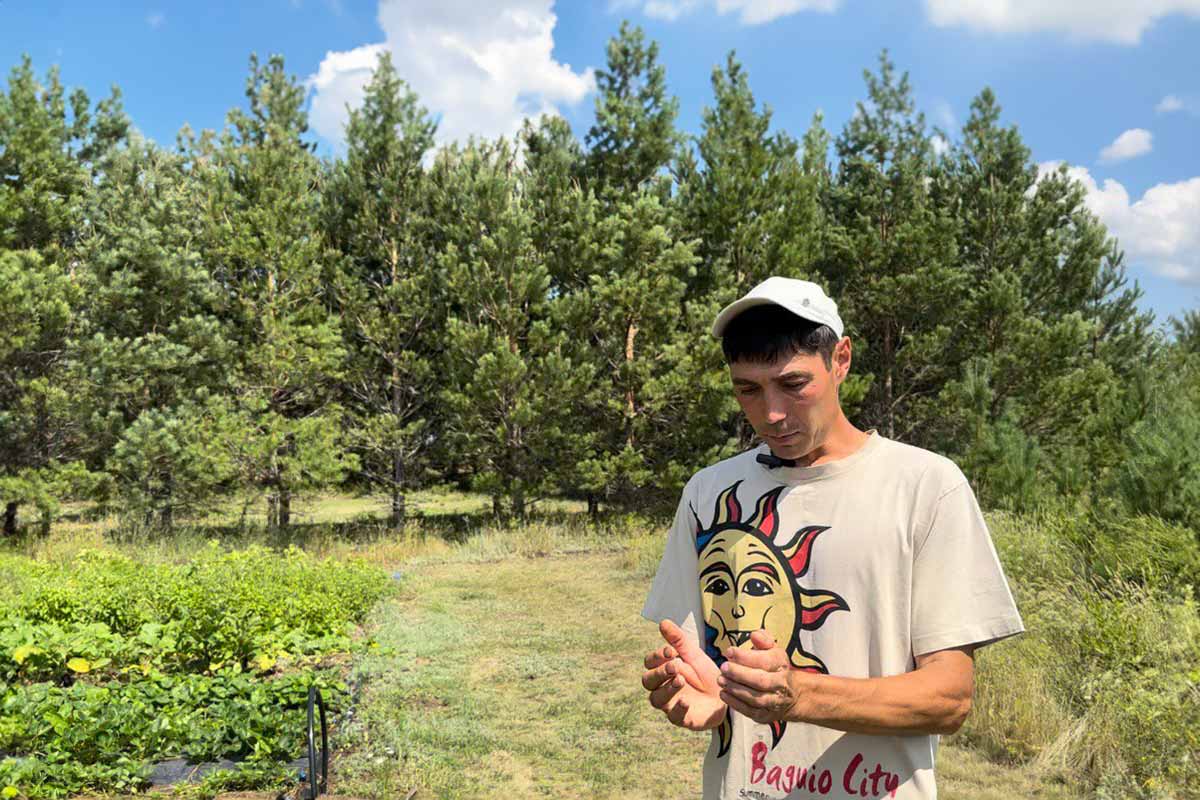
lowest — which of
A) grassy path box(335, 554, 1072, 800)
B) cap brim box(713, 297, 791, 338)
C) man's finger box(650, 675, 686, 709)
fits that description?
grassy path box(335, 554, 1072, 800)

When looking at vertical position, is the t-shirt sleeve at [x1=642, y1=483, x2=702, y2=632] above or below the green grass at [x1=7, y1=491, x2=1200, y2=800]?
above

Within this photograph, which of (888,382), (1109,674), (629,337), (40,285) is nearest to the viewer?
(1109,674)

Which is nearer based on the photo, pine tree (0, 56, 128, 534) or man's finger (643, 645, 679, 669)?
man's finger (643, 645, 679, 669)

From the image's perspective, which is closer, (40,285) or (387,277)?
(40,285)

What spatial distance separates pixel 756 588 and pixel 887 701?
0.92ft

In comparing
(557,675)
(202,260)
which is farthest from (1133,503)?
(202,260)

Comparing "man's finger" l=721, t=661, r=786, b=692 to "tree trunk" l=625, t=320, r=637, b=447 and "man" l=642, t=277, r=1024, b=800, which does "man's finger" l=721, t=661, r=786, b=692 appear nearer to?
"man" l=642, t=277, r=1024, b=800

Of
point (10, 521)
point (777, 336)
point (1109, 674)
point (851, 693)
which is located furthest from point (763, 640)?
point (10, 521)

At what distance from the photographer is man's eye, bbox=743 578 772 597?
1.35 meters

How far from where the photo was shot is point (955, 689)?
119 centimetres

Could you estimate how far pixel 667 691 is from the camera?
1.34 meters

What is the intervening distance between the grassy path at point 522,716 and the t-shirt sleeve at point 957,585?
143 inches

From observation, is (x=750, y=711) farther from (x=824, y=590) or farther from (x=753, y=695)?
(x=824, y=590)

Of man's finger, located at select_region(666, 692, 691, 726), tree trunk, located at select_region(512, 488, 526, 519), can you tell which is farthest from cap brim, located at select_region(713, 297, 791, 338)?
tree trunk, located at select_region(512, 488, 526, 519)
